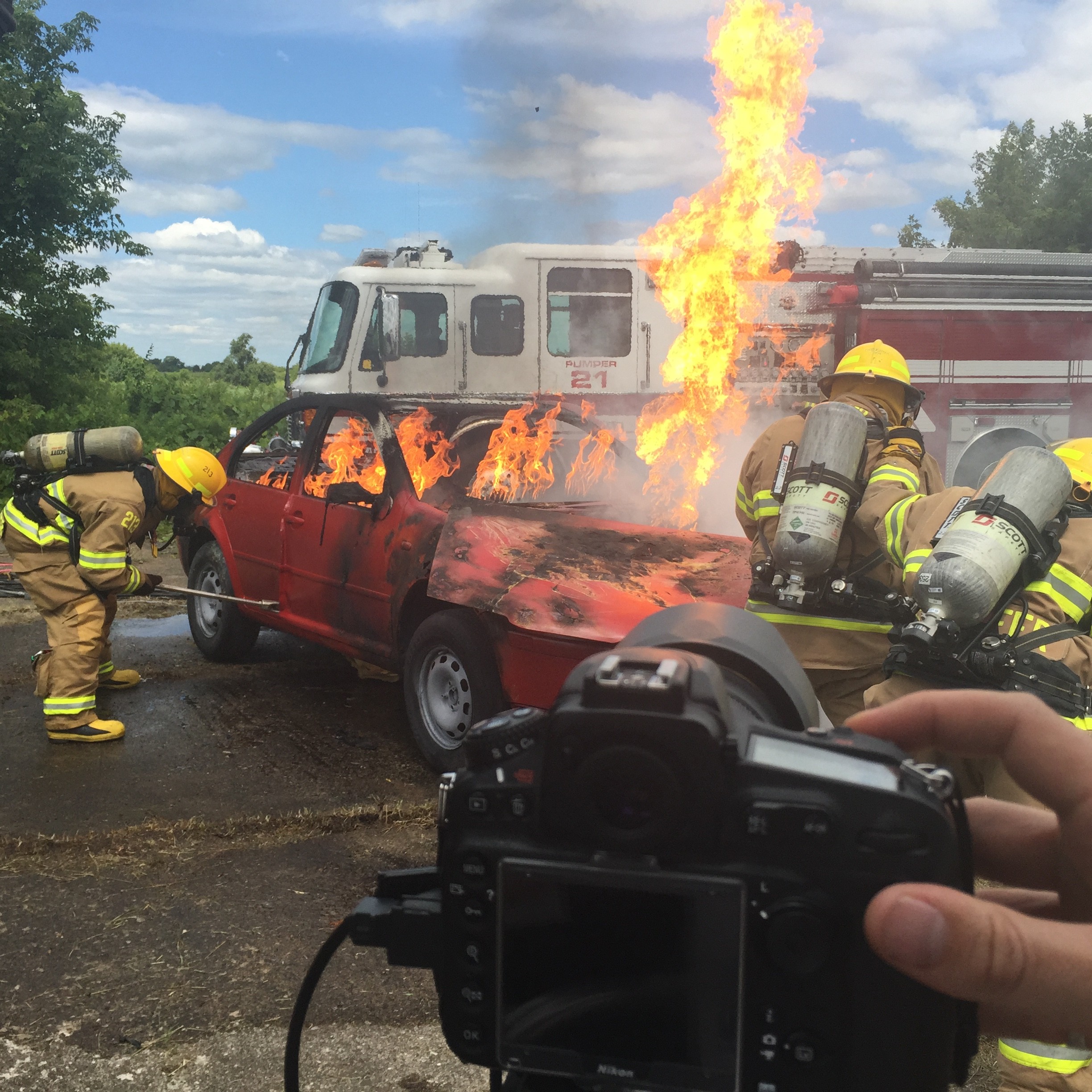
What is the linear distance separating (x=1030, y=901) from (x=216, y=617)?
6.70 meters

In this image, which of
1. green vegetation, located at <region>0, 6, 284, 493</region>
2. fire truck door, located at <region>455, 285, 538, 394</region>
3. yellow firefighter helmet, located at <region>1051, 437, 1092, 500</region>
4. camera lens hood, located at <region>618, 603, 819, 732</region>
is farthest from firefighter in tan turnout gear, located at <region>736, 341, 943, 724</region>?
green vegetation, located at <region>0, 6, 284, 493</region>

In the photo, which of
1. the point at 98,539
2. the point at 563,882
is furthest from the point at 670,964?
the point at 98,539

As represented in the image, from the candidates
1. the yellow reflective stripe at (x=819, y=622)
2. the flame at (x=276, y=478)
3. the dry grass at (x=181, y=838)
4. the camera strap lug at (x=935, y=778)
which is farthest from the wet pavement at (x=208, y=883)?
the camera strap lug at (x=935, y=778)

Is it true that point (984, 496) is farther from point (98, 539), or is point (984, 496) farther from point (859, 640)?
point (98, 539)

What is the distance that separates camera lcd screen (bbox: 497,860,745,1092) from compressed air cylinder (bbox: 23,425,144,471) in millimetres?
5444

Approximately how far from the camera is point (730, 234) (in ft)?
34.6

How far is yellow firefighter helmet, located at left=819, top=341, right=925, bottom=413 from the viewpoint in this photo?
4.05 m

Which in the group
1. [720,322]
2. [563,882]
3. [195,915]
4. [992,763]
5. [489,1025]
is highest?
[720,322]

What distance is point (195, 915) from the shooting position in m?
3.63

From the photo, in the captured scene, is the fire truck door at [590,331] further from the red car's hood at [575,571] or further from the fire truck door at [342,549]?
the red car's hood at [575,571]

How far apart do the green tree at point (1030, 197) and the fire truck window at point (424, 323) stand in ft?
81.0

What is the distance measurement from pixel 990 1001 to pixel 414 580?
14.4ft

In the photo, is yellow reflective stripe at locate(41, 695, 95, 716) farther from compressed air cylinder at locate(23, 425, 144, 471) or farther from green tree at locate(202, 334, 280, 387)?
green tree at locate(202, 334, 280, 387)

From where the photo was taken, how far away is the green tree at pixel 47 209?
16.6 m
